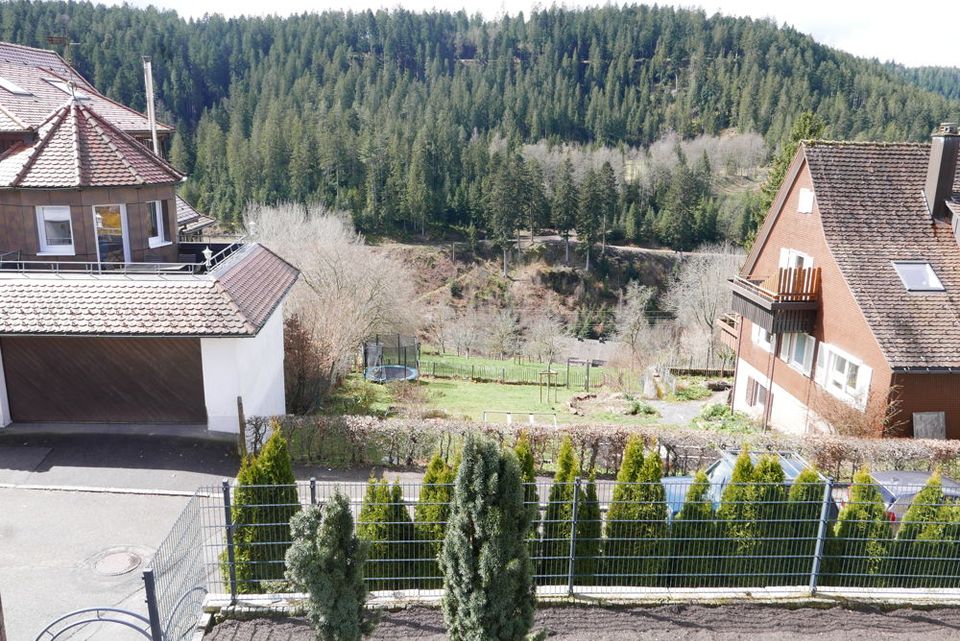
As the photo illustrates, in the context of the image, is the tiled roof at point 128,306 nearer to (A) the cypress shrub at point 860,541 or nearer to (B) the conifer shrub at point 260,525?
(B) the conifer shrub at point 260,525

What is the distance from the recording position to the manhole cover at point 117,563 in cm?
1023

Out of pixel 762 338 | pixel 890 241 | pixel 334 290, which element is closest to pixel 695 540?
pixel 890 241

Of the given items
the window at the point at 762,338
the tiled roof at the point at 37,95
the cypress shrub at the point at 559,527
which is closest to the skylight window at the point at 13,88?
the tiled roof at the point at 37,95

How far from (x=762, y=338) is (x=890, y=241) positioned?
225 inches

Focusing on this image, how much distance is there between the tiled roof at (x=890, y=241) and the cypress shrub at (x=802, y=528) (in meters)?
8.81

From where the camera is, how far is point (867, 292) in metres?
18.4

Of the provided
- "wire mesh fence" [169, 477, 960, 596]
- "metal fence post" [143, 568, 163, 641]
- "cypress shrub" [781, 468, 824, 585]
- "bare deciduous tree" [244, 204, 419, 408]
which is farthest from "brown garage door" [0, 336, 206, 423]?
"cypress shrub" [781, 468, 824, 585]

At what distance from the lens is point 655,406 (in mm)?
28328

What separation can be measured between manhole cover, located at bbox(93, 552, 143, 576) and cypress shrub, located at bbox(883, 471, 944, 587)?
11089mm

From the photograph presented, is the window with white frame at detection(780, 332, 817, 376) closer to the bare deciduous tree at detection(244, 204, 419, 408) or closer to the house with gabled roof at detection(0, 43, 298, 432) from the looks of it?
the bare deciduous tree at detection(244, 204, 419, 408)

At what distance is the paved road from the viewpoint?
31.4ft

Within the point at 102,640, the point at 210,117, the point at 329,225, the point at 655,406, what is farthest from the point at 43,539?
the point at 210,117

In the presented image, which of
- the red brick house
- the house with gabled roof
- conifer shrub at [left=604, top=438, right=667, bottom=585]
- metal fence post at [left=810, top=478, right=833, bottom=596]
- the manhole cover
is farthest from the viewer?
the red brick house

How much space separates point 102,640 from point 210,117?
389 feet
